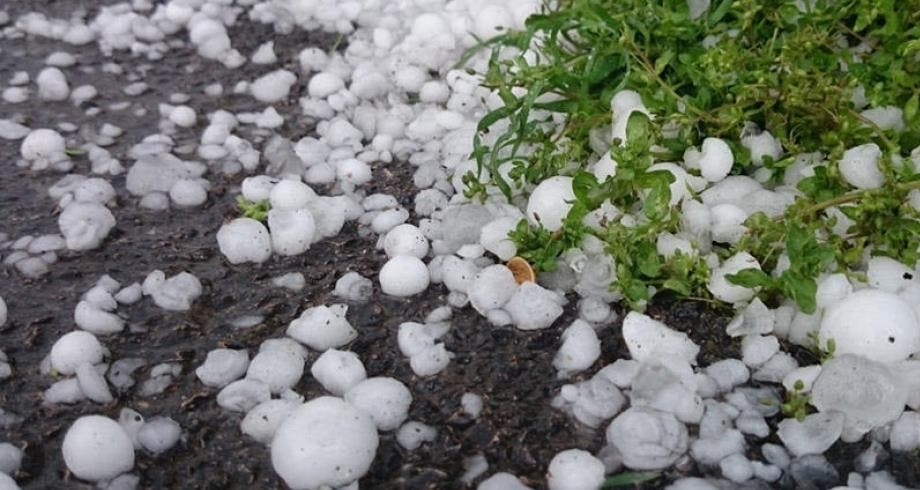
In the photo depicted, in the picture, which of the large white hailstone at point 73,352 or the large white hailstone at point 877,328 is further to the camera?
the large white hailstone at point 73,352

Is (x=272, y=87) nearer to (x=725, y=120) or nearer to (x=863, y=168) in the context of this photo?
(x=725, y=120)

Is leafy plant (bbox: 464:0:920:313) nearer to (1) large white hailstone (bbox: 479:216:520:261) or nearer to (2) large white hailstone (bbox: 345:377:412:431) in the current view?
(1) large white hailstone (bbox: 479:216:520:261)

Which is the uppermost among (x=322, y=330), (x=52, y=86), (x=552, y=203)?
(x=552, y=203)

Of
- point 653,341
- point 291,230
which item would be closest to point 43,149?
point 291,230

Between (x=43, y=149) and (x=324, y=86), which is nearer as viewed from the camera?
(x=43, y=149)

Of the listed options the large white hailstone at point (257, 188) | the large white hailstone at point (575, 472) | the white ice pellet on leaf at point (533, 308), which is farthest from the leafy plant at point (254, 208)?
the large white hailstone at point (575, 472)

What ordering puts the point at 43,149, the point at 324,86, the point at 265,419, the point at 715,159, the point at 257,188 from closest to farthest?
1. the point at 265,419
2. the point at 715,159
3. the point at 257,188
4. the point at 43,149
5. the point at 324,86

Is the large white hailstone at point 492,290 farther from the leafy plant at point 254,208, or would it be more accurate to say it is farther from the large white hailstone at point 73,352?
the large white hailstone at point 73,352
